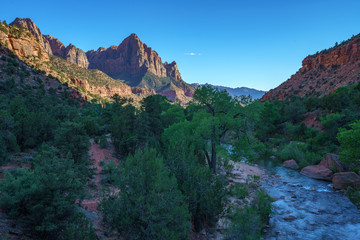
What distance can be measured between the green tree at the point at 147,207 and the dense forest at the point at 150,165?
33 millimetres

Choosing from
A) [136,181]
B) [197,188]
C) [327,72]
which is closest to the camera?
[136,181]

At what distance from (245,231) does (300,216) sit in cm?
624

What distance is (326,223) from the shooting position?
10.8 m

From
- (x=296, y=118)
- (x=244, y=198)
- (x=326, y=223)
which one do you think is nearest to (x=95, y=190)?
(x=244, y=198)

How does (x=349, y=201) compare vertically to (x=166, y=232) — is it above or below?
below

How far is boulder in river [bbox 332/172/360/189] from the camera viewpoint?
15.2 m

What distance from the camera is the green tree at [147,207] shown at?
5.94 metres

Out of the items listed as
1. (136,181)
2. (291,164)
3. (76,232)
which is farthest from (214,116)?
(291,164)

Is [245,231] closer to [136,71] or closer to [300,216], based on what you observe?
[300,216]

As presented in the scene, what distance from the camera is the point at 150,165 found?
654cm

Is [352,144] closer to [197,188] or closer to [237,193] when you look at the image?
[237,193]

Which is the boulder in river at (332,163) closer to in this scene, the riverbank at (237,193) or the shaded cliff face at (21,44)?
the riverbank at (237,193)

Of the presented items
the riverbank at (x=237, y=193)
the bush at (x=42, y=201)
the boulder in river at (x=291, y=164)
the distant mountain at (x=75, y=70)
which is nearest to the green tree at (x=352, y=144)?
the riverbank at (x=237, y=193)

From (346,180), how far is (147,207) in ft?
57.5
